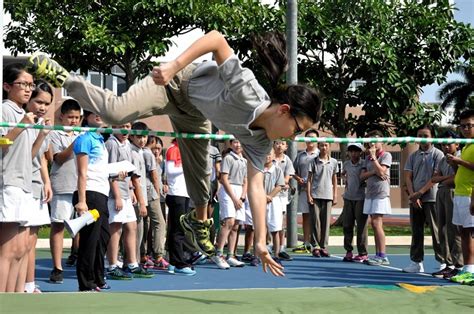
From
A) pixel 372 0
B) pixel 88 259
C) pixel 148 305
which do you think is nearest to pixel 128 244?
pixel 88 259

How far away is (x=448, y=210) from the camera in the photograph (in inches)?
337

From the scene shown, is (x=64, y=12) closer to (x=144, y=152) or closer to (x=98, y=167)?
(x=144, y=152)

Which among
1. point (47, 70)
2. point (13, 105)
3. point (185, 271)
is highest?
Answer: point (47, 70)

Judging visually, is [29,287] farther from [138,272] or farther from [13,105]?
[138,272]

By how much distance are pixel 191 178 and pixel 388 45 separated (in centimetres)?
1025

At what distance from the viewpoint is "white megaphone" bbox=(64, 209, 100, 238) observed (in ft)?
19.9

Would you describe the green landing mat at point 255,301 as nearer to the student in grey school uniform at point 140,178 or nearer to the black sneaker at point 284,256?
the student in grey school uniform at point 140,178

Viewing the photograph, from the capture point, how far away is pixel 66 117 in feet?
22.5

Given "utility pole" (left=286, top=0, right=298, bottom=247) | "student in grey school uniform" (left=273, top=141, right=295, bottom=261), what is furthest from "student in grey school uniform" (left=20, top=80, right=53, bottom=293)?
Answer: "utility pole" (left=286, top=0, right=298, bottom=247)

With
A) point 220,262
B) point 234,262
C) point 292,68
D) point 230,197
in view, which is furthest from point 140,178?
point 292,68

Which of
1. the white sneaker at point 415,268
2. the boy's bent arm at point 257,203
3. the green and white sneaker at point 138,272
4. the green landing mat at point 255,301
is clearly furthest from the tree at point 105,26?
the green landing mat at point 255,301

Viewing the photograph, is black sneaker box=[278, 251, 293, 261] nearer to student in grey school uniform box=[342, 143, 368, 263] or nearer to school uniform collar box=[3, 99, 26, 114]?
student in grey school uniform box=[342, 143, 368, 263]

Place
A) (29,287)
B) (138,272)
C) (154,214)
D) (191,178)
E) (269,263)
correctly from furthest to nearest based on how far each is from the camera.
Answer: (154,214), (138,272), (29,287), (191,178), (269,263)

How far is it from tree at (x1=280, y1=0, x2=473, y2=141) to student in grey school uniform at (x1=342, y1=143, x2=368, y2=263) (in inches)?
183
